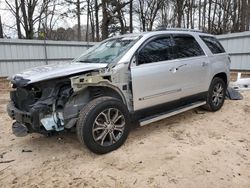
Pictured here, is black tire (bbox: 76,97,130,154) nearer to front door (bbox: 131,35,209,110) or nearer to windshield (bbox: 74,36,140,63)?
front door (bbox: 131,35,209,110)

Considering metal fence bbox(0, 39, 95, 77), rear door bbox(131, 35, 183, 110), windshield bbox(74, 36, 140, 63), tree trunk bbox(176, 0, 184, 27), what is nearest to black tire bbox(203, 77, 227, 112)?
rear door bbox(131, 35, 183, 110)

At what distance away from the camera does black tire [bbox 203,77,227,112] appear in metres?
5.06

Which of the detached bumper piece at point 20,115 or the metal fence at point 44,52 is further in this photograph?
the metal fence at point 44,52

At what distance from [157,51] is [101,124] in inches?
62.9

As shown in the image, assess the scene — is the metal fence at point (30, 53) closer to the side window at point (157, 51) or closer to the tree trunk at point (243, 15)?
the side window at point (157, 51)

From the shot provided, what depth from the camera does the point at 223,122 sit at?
4590 mm

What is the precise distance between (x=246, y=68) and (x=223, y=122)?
27.4 ft

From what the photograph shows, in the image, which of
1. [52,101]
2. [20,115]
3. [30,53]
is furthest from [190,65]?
[30,53]

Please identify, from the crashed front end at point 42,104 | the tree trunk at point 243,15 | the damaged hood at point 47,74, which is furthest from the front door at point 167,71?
the tree trunk at point 243,15

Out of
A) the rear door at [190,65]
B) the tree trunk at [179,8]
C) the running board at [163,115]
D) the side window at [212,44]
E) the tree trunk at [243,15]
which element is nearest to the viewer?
the running board at [163,115]

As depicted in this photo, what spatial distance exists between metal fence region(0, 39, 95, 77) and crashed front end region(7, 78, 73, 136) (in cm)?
864

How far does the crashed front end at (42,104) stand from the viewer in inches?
122

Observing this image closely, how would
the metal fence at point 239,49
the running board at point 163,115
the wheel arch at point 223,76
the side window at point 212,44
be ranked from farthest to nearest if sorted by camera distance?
the metal fence at point 239,49
the wheel arch at point 223,76
the side window at point 212,44
the running board at point 163,115

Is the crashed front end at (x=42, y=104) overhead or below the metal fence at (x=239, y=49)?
below
